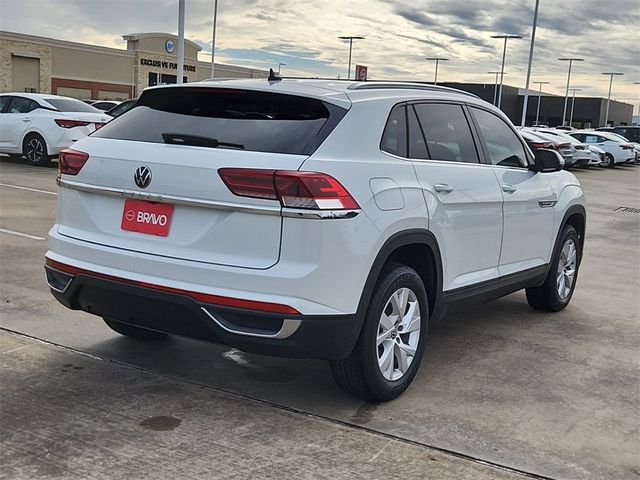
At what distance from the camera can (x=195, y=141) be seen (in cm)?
398

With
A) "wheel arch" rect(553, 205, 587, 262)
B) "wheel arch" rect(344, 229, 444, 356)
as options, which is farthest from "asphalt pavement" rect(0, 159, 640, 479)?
"wheel arch" rect(553, 205, 587, 262)

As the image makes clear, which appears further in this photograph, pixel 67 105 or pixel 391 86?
pixel 67 105

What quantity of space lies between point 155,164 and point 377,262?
4.05 feet

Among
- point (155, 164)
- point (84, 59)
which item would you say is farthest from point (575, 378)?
point (84, 59)

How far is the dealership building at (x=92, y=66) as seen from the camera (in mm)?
53906

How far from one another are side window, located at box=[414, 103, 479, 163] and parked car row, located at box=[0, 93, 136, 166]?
39.4ft

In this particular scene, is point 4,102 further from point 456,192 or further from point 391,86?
point 456,192

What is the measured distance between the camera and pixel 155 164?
3.91 meters

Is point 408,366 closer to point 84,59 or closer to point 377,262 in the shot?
point 377,262

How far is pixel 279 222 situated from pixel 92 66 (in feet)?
197

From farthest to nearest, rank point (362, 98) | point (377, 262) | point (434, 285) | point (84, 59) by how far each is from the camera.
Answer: point (84, 59), point (434, 285), point (362, 98), point (377, 262)

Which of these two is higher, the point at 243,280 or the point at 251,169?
the point at 251,169

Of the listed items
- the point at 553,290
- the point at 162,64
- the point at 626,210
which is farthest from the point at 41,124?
the point at 162,64

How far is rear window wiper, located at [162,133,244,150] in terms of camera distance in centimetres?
389
